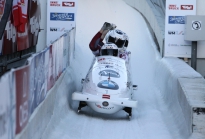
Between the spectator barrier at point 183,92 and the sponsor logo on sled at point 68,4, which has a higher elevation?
the sponsor logo on sled at point 68,4

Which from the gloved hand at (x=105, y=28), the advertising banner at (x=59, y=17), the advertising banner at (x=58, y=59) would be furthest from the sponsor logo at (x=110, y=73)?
the advertising banner at (x=59, y=17)

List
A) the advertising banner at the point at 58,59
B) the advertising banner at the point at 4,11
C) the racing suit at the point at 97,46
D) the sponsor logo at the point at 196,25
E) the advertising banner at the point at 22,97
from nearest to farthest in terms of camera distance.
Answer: the advertising banner at the point at 22,97 → the advertising banner at the point at 58,59 → the advertising banner at the point at 4,11 → the racing suit at the point at 97,46 → the sponsor logo at the point at 196,25

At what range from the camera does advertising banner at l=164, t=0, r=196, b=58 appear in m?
13.5

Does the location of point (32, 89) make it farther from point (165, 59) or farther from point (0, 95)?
point (165, 59)

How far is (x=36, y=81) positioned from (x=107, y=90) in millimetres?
2499

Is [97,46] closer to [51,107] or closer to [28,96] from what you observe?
[51,107]

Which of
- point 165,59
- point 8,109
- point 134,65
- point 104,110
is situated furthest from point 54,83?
point 134,65

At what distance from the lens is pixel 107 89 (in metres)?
8.38

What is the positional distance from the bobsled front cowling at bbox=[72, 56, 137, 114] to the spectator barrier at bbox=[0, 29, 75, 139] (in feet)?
2.16

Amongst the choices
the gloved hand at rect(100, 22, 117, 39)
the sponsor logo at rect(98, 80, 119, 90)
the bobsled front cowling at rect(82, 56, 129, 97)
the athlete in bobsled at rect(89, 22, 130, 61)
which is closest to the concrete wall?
the gloved hand at rect(100, 22, 117, 39)

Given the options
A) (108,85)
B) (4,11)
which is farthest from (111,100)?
(4,11)

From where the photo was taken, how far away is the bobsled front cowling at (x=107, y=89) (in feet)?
26.9

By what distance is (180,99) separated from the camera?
845 centimetres

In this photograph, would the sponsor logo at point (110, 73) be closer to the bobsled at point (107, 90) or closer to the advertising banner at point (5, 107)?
the bobsled at point (107, 90)
